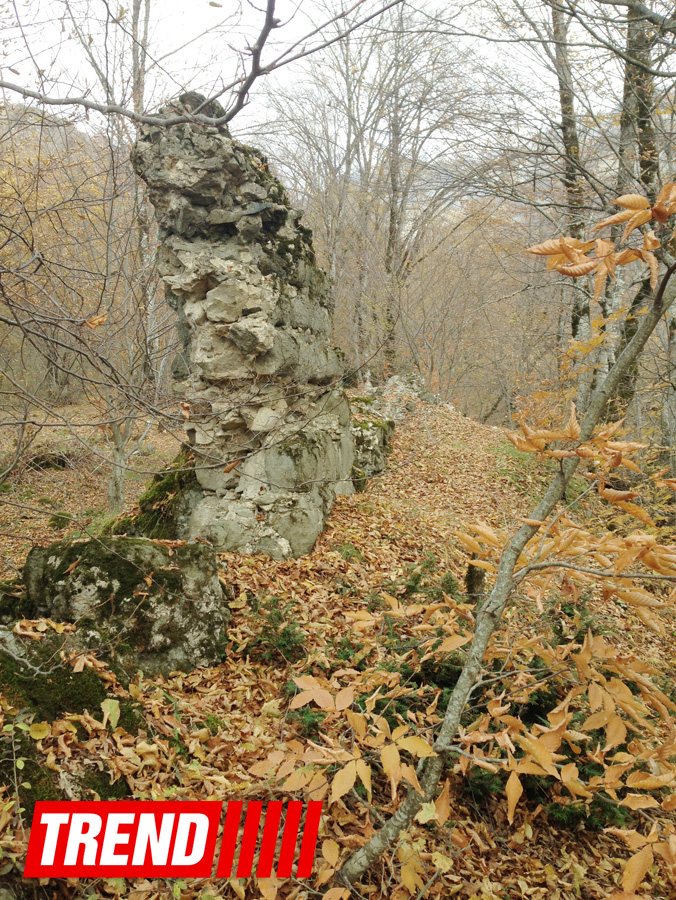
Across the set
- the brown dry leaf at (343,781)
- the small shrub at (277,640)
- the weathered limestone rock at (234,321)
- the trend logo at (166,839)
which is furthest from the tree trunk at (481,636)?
the weathered limestone rock at (234,321)

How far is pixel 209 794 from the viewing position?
261cm

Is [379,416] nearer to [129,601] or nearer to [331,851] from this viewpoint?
[129,601]

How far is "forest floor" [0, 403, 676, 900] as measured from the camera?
94.7 inches

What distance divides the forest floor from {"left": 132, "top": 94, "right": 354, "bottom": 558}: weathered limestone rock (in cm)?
54

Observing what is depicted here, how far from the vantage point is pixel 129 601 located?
340 centimetres

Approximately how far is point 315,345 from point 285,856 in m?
4.97

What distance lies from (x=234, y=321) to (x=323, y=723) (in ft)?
12.6

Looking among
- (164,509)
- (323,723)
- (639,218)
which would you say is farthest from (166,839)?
(164,509)

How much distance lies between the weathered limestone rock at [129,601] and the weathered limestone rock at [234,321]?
4.87 ft

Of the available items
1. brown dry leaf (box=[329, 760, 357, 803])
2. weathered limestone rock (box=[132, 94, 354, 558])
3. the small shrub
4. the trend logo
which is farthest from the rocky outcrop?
brown dry leaf (box=[329, 760, 357, 803])

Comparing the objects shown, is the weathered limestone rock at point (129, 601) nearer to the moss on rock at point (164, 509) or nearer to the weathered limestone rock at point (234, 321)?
the weathered limestone rock at point (234, 321)

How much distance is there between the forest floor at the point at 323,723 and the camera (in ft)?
7.89

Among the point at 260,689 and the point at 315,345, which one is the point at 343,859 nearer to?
the point at 260,689

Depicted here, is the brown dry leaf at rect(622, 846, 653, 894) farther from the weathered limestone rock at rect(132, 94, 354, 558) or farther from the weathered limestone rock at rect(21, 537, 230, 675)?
the weathered limestone rock at rect(132, 94, 354, 558)
